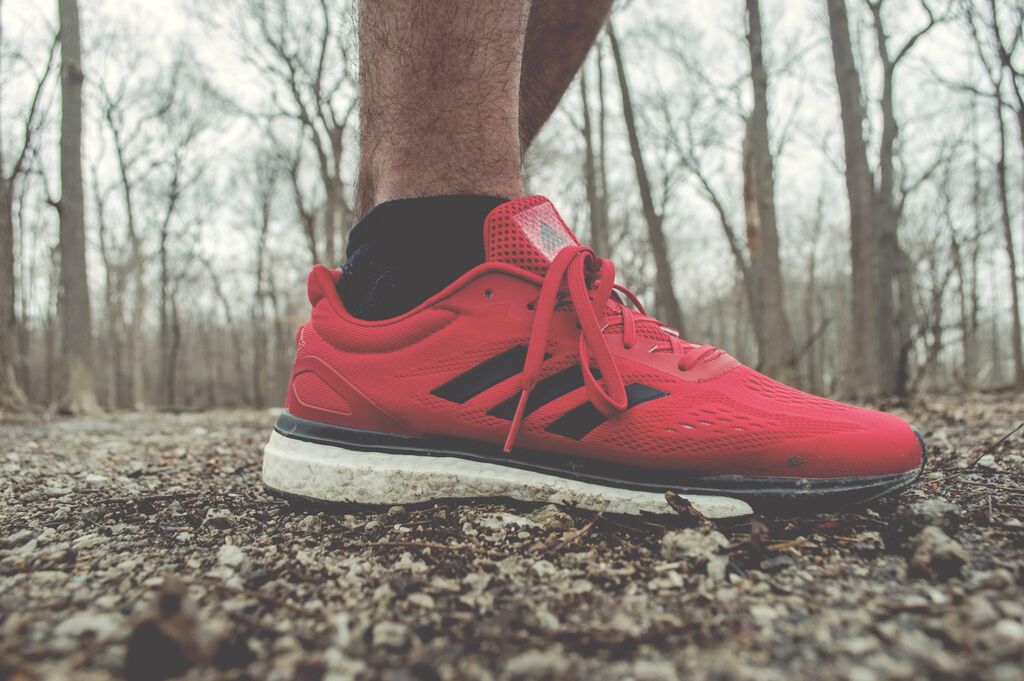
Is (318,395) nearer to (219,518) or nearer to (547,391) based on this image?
(219,518)

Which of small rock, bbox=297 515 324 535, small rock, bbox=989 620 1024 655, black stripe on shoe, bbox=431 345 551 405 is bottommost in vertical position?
small rock, bbox=297 515 324 535

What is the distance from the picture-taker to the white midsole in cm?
96

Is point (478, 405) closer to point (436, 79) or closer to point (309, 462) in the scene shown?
point (309, 462)

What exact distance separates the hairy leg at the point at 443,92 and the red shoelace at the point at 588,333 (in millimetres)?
216

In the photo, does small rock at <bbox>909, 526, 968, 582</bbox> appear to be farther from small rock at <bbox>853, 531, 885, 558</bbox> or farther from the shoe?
the shoe

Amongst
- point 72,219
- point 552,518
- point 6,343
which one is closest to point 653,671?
point 552,518

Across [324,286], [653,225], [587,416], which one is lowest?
[587,416]

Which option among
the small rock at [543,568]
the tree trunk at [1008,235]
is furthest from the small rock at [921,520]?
the tree trunk at [1008,235]

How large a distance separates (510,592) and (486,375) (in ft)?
1.27

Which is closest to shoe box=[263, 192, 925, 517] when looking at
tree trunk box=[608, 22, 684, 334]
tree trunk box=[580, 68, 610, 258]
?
tree trunk box=[608, 22, 684, 334]

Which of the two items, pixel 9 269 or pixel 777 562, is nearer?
pixel 777 562

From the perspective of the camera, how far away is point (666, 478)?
912mm

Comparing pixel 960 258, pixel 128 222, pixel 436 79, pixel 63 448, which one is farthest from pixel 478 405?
pixel 960 258

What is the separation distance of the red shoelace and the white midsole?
69 millimetres
